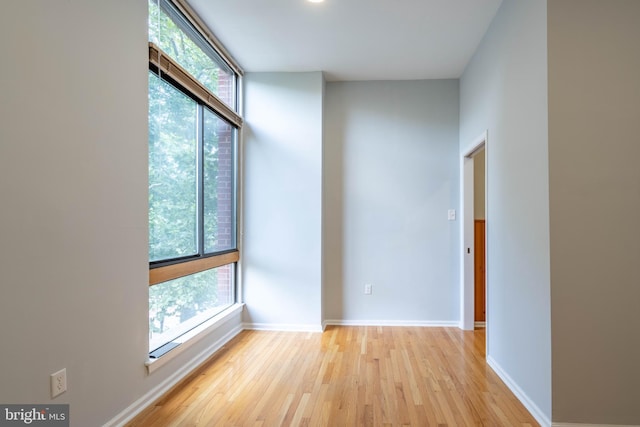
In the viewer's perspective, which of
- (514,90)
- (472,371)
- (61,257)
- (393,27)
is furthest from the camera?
(393,27)

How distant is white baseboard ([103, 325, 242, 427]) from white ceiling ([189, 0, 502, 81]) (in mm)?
2719

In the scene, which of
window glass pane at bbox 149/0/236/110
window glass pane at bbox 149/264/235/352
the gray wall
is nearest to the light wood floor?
window glass pane at bbox 149/264/235/352

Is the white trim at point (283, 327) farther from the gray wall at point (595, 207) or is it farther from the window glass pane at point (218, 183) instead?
the gray wall at point (595, 207)

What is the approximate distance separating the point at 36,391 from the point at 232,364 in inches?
64.6

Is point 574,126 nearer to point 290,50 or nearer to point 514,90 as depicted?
point 514,90

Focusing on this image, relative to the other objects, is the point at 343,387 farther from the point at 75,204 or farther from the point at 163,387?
the point at 75,204

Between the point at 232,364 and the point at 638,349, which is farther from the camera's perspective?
the point at 232,364

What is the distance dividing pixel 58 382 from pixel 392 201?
341cm

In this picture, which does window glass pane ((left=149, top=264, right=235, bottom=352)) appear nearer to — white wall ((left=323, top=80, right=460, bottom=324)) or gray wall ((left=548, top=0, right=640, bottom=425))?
white wall ((left=323, top=80, right=460, bottom=324))

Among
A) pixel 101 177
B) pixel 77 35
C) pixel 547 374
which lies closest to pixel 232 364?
pixel 101 177

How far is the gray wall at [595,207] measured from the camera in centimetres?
201

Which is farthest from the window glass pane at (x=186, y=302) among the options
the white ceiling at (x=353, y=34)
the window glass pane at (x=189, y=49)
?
the white ceiling at (x=353, y=34)

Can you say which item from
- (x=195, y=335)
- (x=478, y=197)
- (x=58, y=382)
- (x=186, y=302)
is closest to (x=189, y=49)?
(x=186, y=302)

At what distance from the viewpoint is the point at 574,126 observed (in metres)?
2.07
